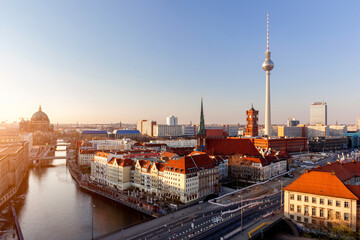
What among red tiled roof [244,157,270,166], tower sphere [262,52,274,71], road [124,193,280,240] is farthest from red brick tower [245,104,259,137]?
road [124,193,280,240]

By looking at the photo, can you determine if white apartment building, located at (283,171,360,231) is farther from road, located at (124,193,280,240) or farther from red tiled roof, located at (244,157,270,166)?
red tiled roof, located at (244,157,270,166)

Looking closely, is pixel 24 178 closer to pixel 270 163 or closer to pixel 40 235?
pixel 40 235

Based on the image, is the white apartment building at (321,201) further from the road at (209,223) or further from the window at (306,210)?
the road at (209,223)

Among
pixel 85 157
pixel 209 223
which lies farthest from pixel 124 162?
pixel 85 157

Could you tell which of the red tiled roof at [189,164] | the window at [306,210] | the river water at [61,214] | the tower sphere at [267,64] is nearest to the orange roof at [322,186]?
the window at [306,210]

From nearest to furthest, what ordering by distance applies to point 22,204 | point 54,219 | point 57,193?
point 54,219 → point 22,204 → point 57,193

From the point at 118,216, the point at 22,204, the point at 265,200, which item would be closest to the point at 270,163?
the point at 265,200
